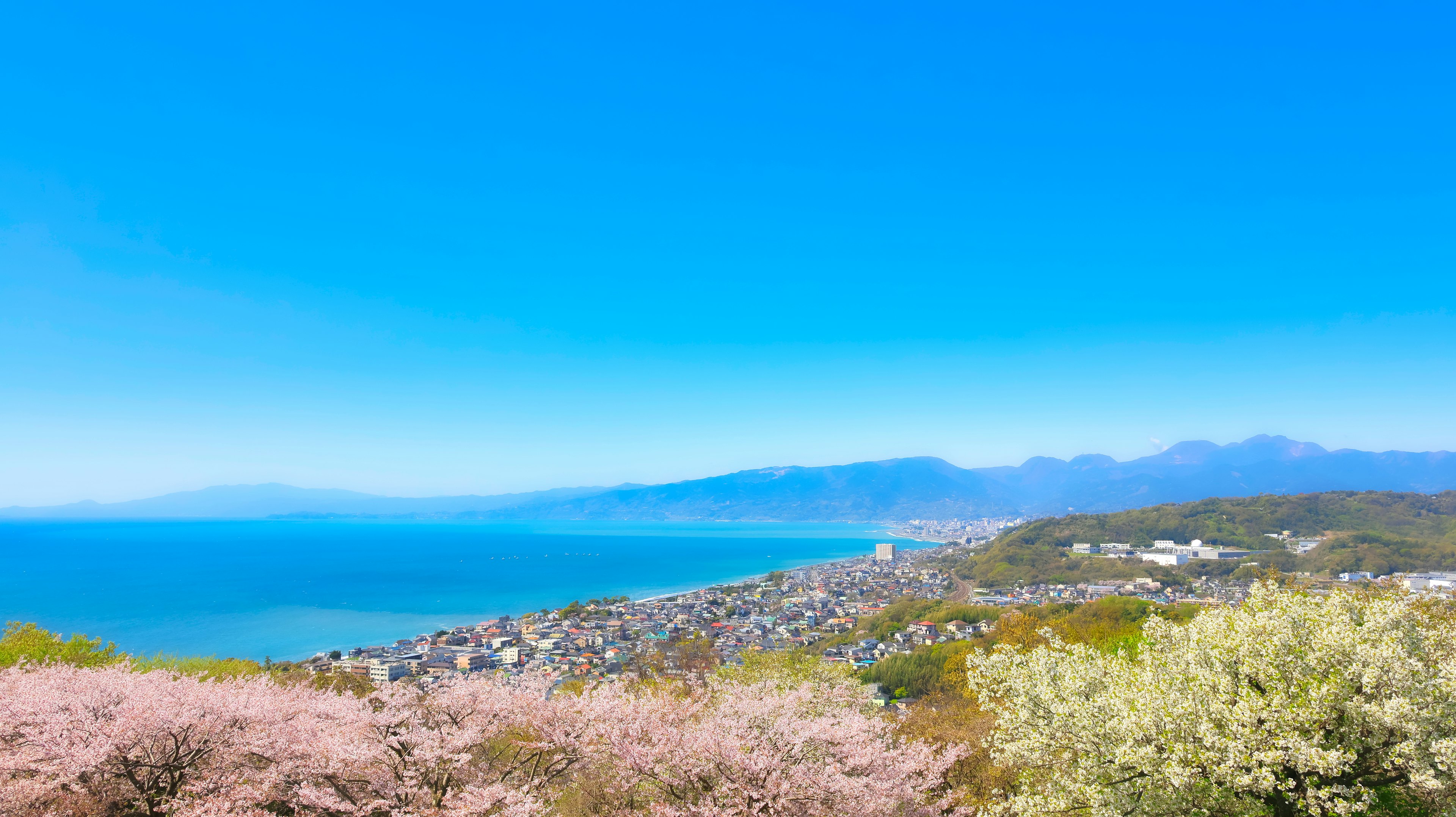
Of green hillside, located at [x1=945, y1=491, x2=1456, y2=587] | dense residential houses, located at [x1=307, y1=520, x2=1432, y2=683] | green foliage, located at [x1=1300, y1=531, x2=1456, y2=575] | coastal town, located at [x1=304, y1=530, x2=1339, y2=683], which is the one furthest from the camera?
green hillside, located at [x1=945, y1=491, x2=1456, y2=587]

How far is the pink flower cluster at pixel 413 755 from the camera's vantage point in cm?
780

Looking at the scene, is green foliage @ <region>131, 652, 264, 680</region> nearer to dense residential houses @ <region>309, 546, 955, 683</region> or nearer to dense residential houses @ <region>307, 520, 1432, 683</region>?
dense residential houses @ <region>309, 546, 955, 683</region>

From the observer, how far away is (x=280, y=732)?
8.59m

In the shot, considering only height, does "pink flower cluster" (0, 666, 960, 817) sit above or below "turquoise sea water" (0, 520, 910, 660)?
above

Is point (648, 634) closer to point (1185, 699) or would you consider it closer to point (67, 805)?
point (67, 805)

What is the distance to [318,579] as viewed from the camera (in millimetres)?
74812

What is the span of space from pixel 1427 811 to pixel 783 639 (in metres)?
36.4

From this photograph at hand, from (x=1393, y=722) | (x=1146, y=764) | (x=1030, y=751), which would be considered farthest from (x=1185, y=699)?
(x=1030, y=751)

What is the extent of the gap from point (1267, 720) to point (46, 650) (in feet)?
78.0

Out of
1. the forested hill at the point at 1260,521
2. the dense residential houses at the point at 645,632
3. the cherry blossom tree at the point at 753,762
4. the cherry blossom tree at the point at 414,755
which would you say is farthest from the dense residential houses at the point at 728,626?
the cherry blossom tree at the point at 753,762

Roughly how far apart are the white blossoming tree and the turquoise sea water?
42.3 metres

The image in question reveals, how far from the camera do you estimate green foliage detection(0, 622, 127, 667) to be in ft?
49.5

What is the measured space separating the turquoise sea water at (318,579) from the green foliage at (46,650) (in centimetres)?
2147

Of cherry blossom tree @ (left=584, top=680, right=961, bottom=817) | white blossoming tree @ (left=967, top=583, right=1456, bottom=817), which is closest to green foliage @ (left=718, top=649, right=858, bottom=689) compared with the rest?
cherry blossom tree @ (left=584, top=680, right=961, bottom=817)
